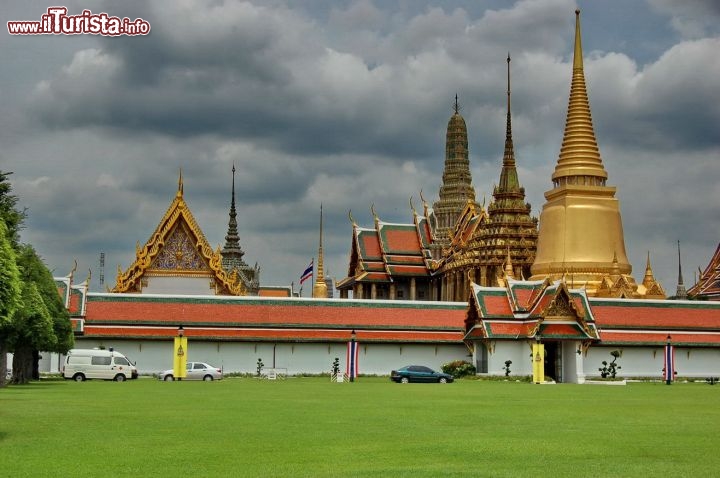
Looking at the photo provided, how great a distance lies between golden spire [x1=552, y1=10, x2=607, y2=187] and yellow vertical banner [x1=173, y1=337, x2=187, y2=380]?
1134 inches

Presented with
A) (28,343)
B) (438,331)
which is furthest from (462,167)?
(28,343)

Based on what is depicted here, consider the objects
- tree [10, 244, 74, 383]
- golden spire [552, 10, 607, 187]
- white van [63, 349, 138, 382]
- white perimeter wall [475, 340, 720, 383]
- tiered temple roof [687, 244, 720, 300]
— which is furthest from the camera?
tiered temple roof [687, 244, 720, 300]

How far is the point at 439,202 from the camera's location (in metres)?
91.3

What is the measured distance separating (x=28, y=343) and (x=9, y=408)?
1358 cm

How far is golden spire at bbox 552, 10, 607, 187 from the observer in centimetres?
6372

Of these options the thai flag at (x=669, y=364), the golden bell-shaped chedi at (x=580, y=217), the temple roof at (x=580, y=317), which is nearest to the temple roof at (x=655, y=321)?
the temple roof at (x=580, y=317)

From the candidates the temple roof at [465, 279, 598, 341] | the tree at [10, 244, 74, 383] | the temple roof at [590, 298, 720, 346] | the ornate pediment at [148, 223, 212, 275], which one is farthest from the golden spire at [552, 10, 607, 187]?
the tree at [10, 244, 74, 383]

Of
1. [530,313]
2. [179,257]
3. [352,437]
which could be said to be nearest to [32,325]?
[352,437]

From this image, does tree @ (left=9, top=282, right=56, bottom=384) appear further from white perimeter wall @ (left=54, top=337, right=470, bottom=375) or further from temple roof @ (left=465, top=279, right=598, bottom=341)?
temple roof @ (left=465, top=279, right=598, bottom=341)

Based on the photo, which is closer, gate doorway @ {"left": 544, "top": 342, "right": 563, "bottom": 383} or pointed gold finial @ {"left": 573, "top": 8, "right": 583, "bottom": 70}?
gate doorway @ {"left": 544, "top": 342, "right": 563, "bottom": 383}

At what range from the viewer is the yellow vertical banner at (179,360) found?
146ft

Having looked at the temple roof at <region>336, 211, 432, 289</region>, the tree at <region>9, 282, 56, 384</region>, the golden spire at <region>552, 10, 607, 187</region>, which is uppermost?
the golden spire at <region>552, 10, 607, 187</region>

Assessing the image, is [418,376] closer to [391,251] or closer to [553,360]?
[553,360]

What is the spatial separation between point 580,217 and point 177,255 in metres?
24.7
